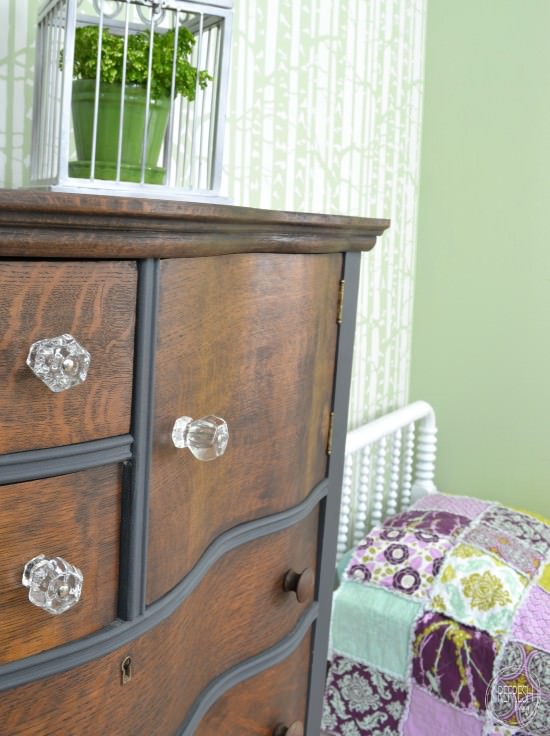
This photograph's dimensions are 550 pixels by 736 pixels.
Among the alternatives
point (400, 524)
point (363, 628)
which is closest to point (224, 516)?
point (363, 628)

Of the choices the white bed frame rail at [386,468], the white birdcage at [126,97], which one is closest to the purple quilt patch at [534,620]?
the white bed frame rail at [386,468]

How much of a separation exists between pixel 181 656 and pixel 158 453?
213 mm

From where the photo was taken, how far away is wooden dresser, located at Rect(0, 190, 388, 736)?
0.60 meters

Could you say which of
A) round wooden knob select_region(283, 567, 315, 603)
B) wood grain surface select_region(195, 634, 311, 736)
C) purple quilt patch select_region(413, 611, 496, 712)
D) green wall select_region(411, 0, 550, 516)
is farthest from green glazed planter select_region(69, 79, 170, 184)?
green wall select_region(411, 0, 550, 516)

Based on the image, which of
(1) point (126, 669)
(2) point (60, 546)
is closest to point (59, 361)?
(2) point (60, 546)

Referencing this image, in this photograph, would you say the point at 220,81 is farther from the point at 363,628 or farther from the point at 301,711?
the point at 363,628

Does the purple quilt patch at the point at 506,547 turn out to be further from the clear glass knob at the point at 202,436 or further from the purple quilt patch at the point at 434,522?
the clear glass knob at the point at 202,436

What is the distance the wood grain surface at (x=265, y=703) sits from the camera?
0.93 meters

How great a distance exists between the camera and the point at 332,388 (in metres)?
1.08

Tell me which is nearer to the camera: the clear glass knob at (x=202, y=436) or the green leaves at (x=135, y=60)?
the clear glass knob at (x=202, y=436)

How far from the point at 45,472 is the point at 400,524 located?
1.55 m

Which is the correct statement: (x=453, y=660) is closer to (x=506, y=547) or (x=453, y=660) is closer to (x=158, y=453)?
(x=506, y=547)

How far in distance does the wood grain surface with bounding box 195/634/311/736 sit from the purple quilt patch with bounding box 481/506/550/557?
1.01 m

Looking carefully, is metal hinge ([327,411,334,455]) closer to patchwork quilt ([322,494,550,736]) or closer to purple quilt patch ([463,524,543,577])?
→ patchwork quilt ([322,494,550,736])
